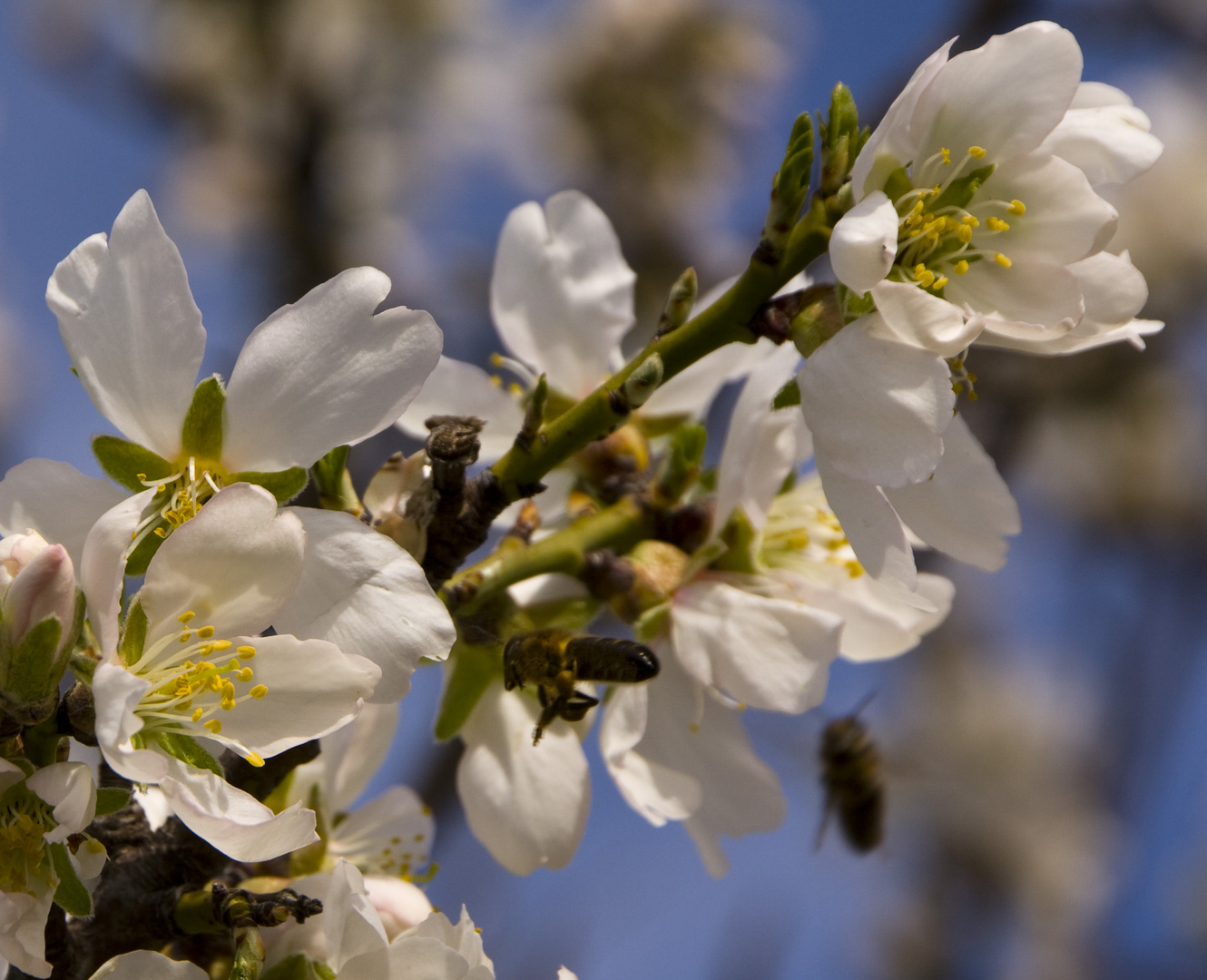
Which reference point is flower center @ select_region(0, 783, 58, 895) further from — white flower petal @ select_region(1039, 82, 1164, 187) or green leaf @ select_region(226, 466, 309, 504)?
white flower petal @ select_region(1039, 82, 1164, 187)

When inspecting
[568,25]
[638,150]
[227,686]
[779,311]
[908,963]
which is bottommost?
[908,963]

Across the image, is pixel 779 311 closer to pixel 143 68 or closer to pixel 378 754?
pixel 378 754

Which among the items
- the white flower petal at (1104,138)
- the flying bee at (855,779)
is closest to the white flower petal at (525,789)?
the white flower petal at (1104,138)

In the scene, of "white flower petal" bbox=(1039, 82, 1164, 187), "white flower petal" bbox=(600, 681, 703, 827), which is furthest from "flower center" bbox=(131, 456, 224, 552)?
"white flower petal" bbox=(1039, 82, 1164, 187)

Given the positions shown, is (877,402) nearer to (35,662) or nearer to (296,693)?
(296,693)

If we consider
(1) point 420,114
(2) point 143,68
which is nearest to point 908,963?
(1) point 420,114

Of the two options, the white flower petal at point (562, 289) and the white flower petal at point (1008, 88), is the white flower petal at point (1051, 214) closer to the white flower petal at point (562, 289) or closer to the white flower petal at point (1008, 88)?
the white flower petal at point (1008, 88)
